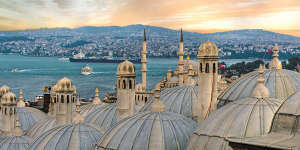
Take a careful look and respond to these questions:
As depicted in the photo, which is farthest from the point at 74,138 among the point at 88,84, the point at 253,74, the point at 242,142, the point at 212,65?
the point at 88,84

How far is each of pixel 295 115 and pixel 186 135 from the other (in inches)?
440

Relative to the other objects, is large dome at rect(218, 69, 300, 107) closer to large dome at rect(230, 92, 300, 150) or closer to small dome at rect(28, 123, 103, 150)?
small dome at rect(28, 123, 103, 150)

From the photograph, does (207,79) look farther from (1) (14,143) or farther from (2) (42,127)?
(2) (42,127)

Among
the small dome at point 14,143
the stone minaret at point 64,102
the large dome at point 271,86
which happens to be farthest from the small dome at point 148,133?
the small dome at point 14,143

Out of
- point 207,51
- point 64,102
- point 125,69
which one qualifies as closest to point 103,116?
point 64,102

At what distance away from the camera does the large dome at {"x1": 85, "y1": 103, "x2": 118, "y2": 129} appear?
35.0 meters

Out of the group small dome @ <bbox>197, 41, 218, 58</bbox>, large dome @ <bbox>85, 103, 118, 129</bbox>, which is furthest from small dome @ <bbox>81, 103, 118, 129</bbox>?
small dome @ <bbox>197, 41, 218, 58</bbox>

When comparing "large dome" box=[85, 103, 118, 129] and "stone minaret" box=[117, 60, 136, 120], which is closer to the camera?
"stone minaret" box=[117, 60, 136, 120]

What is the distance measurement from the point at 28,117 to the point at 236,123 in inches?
1339

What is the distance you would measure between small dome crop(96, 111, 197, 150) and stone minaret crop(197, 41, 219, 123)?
6.85 ft

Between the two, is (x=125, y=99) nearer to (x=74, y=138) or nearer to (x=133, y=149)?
(x=74, y=138)

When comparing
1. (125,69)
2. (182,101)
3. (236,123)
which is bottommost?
(182,101)

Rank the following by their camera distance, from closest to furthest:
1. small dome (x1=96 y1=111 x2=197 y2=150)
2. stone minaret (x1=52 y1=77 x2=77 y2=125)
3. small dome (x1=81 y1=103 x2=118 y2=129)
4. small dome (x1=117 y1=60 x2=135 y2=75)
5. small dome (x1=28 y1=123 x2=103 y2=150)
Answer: small dome (x1=96 y1=111 x2=197 y2=150) < small dome (x1=28 y1=123 x2=103 y2=150) < small dome (x1=117 y1=60 x2=135 y2=75) < small dome (x1=81 y1=103 x2=118 y2=129) < stone minaret (x1=52 y1=77 x2=77 y2=125)

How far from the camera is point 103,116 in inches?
1419
